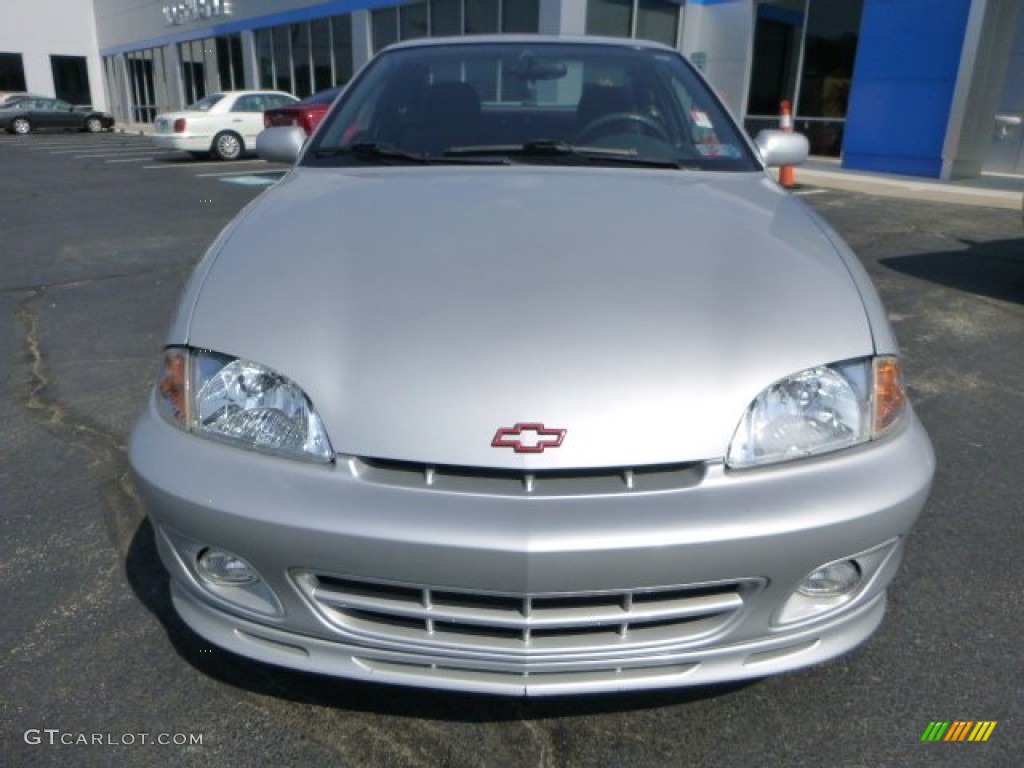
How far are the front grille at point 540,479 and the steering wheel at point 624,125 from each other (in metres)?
1.61

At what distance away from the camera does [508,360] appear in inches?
59.2

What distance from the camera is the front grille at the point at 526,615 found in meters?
1.45

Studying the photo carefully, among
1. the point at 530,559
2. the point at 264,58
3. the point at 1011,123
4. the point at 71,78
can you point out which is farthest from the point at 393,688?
the point at 71,78

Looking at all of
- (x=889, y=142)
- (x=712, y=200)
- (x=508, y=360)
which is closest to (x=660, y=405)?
(x=508, y=360)

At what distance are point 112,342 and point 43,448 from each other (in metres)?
1.50

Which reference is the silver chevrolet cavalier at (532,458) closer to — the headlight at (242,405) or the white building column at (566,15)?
the headlight at (242,405)

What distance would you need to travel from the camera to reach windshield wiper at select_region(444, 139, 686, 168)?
8.30 feet

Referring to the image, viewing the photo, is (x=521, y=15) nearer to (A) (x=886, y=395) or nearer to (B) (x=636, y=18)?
(B) (x=636, y=18)

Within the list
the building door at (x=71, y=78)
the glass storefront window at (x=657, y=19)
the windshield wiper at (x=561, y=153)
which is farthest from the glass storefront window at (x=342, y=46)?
the building door at (x=71, y=78)

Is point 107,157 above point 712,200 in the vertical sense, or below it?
below

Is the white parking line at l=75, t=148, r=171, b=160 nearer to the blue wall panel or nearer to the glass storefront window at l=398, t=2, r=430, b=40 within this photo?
the glass storefront window at l=398, t=2, r=430, b=40

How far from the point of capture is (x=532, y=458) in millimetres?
1411

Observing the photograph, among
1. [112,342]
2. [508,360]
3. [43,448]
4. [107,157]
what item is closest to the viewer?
[508,360]

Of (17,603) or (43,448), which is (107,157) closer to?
(43,448)
